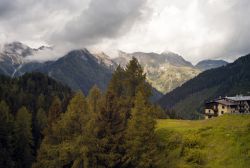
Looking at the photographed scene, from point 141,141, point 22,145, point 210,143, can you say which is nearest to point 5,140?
point 22,145

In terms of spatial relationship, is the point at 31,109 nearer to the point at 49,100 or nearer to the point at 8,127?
the point at 49,100

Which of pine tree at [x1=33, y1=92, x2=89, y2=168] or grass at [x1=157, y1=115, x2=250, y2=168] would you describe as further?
pine tree at [x1=33, y1=92, x2=89, y2=168]

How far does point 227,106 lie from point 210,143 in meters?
61.9

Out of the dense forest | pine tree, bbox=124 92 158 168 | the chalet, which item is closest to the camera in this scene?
pine tree, bbox=124 92 158 168

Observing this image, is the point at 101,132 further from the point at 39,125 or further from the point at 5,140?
the point at 39,125

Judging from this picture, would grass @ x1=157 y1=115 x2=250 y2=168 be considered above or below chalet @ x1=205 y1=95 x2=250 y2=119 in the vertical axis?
below

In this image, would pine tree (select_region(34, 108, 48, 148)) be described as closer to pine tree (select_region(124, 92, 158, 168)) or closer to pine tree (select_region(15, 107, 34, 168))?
pine tree (select_region(15, 107, 34, 168))

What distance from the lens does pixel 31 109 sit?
173375 millimetres

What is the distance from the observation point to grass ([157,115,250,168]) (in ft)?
207

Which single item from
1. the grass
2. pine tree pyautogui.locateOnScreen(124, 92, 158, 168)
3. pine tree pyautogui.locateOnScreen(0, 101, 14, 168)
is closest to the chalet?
the grass

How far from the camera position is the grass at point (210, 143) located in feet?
207

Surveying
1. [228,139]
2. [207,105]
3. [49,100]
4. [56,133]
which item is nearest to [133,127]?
[228,139]

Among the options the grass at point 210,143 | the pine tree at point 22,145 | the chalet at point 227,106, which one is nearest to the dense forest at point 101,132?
the pine tree at point 22,145

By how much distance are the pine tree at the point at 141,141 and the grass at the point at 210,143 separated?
414 centimetres
